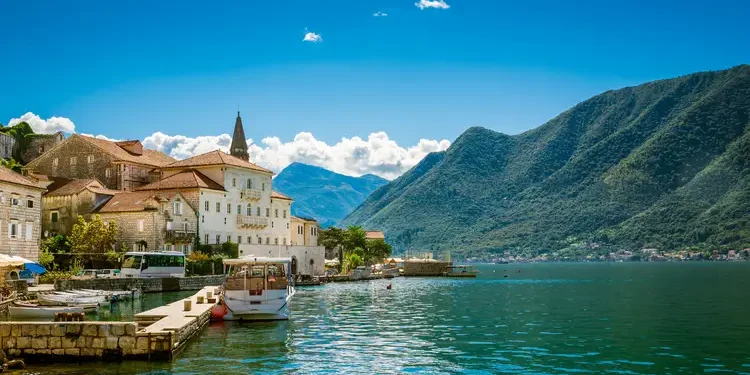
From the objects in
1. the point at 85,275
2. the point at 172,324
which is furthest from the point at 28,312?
the point at 85,275

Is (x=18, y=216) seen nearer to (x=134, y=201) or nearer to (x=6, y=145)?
(x=134, y=201)

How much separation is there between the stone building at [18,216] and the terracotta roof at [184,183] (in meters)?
22.9

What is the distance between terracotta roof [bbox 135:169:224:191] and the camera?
Result: 3189 inches

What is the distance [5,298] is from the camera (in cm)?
3894

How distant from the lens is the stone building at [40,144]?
96500 millimetres

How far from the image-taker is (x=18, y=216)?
5541 cm

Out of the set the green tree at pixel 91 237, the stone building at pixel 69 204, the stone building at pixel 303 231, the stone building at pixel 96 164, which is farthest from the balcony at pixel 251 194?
the green tree at pixel 91 237

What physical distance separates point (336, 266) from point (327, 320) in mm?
73256

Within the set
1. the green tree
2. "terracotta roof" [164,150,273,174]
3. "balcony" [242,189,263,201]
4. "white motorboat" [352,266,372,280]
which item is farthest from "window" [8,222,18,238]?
"white motorboat" [352,266,372,280]

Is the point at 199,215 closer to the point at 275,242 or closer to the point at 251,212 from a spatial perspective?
the point at 251,212

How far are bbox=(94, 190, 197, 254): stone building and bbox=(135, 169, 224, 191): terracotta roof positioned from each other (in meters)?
2.74

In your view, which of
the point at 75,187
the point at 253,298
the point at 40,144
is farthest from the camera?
the point at 40,144

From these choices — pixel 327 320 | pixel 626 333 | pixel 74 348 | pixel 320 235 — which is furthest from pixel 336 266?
pixel 74 348

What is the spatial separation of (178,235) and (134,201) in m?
5.86
